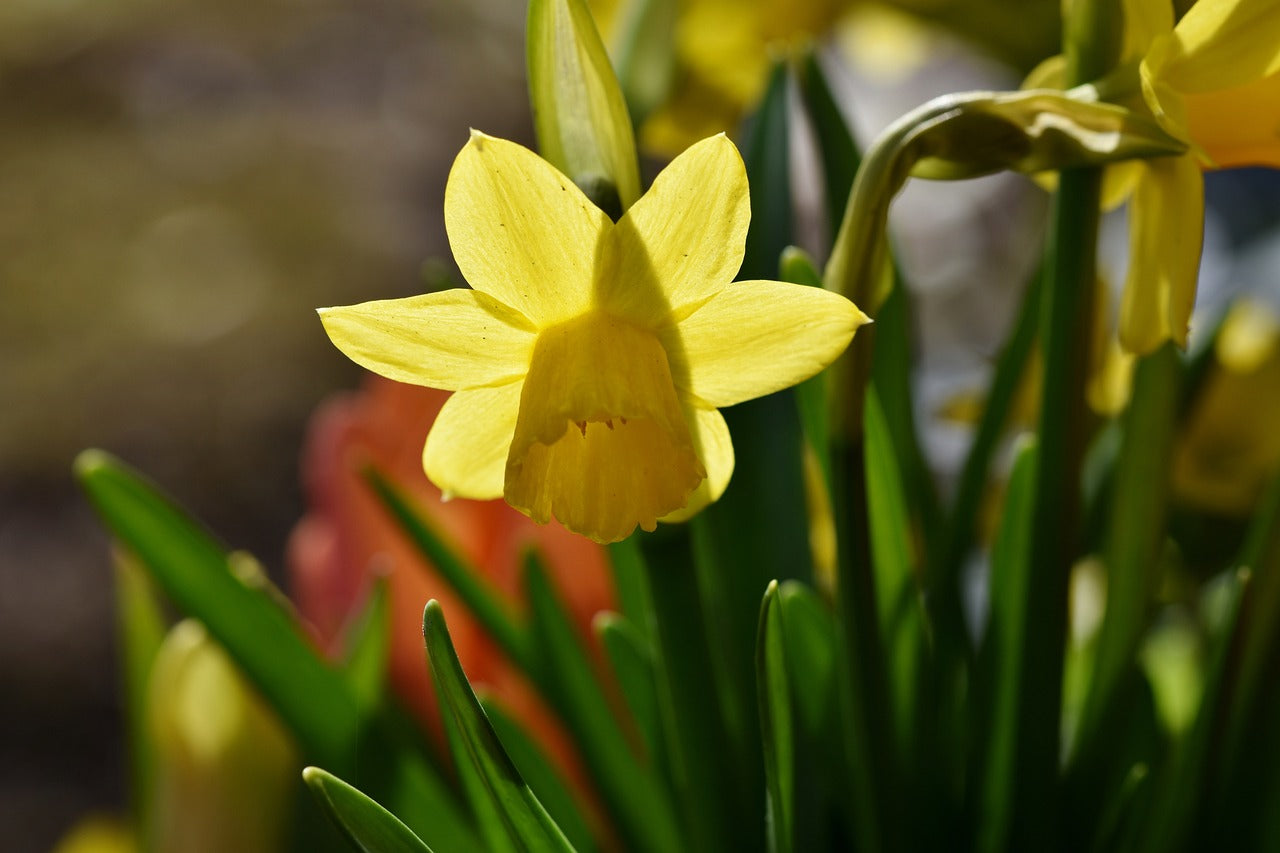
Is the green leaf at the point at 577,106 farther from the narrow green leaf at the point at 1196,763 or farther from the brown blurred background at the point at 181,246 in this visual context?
the brown blurred background at the point at 181,246

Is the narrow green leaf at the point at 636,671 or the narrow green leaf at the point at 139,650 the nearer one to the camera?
the narrow green leaf at the point at 636,671

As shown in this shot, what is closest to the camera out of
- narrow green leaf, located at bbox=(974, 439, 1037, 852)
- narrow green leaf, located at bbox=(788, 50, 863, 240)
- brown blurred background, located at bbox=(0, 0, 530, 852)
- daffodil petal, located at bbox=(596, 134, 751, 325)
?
daffodil petal, located at bbox=(596, 134, 751, 325)

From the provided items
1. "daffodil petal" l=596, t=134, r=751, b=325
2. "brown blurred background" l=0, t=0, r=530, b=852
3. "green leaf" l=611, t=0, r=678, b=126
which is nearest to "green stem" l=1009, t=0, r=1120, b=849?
"daffodil petal" l=596, t=134, r=751, b=325

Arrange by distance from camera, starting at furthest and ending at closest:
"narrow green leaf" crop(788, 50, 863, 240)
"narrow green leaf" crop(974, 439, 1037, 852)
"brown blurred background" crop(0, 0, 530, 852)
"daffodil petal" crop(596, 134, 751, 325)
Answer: "brown blurred background" crop(0, 0, 530, 852) → "narrow green leaf" crop(788, 50, 863, 240) → "narrow green leaf" crop(974, 439, 1037, 852) → "daffodil petal" crop(596, 134, 751, 325)

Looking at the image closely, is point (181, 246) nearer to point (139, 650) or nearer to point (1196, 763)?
point (139, 650)

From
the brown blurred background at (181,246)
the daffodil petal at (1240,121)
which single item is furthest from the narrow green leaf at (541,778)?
the brown blurred background at (181,246)

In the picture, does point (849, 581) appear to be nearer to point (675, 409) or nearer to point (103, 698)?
point (675, 409)

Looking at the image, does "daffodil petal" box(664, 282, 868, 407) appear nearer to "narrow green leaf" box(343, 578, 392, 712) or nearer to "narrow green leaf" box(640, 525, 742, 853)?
"narrow green leaf" box(640, 525, 742, 853)
